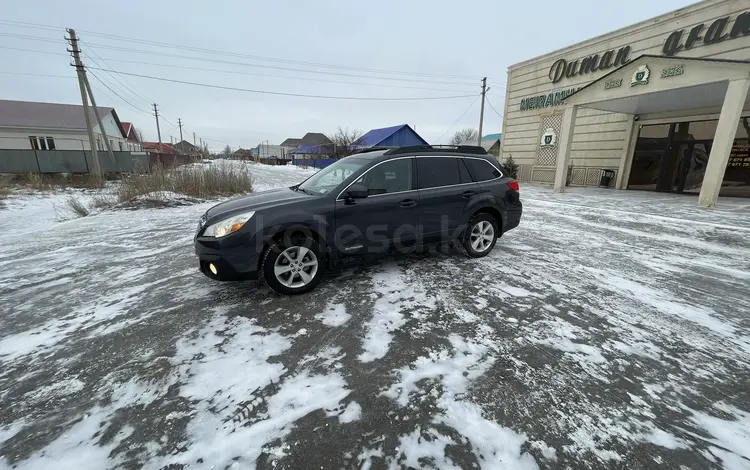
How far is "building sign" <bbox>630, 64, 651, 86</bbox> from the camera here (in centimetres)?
1012

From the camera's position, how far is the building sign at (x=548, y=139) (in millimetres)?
17239

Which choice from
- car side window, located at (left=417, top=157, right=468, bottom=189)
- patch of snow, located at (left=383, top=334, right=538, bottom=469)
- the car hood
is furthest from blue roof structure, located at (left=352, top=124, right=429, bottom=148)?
patch of snow, located at (left=383, top=334, right=538, bottom=469)

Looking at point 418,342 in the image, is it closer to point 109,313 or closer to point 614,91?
point 109,313

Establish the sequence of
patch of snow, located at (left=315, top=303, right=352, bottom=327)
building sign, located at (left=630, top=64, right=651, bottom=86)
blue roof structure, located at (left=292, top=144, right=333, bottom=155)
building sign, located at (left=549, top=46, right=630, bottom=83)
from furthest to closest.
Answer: blue roof structure, located at (left=292, top=144, right=333, bottom=155) → building sign, located at (left=549, top=46, right=630, bottom=83) → building sign, located at (left=630, top=64, right=651, bottom=86) → patch of snow, located at (left=315, top=303, right=352, bottom=327)

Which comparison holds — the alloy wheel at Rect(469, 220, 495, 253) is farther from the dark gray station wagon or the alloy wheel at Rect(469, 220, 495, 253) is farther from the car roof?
the car roof

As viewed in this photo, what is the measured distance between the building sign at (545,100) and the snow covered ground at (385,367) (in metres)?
14.6

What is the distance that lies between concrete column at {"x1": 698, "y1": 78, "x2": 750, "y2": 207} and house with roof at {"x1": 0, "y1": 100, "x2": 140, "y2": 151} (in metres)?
39.9

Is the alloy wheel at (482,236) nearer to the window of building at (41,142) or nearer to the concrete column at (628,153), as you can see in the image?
the concrete column at (628,153)

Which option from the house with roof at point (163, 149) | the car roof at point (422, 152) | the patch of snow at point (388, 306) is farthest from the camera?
the house with roof at point (163, 149)

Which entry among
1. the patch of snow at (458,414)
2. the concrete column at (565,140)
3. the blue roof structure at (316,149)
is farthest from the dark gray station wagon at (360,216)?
the blue roof structure at (316,149)

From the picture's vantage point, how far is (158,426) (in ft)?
6.56

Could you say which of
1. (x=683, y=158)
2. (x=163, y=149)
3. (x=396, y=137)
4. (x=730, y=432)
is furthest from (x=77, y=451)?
(x=163, y=149)

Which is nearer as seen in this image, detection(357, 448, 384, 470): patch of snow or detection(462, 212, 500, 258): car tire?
detection(357, 448, 384, 470): patch of snow

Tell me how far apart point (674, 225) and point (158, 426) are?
32.9ft
